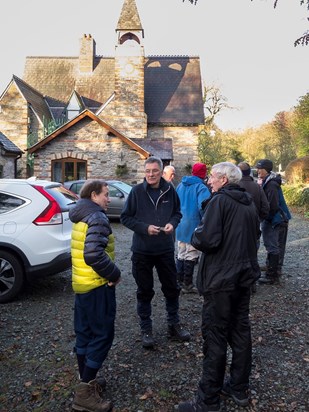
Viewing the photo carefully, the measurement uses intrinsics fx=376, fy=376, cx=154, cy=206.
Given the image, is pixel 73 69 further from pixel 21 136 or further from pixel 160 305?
pixel 160 305

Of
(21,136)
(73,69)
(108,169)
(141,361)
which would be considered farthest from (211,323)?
(73,69)

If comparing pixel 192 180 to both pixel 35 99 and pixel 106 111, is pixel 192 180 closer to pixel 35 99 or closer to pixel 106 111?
pixel 106 111

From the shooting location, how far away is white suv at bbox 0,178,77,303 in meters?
5.32

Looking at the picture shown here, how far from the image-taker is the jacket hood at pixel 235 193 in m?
2.95

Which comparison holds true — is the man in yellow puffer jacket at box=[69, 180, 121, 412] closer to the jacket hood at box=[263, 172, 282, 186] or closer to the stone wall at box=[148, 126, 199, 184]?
the jacket hood at box=[263, 172, 282, 186]

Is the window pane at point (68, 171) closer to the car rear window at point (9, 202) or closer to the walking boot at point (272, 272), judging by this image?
the car rear window at point (9, 202)

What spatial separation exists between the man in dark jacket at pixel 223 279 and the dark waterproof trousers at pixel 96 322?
746 millimetres

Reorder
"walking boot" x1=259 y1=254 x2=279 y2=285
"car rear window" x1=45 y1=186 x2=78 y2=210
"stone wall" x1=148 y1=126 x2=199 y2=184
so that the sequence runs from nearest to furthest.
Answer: "car rear window" x1=45 y1=186 x2=78 y2=210, "walking boot" x1=259 y1=254 x2=279 y2=285, "stone wall" x1=148 y1=126 x2=199 y2=184

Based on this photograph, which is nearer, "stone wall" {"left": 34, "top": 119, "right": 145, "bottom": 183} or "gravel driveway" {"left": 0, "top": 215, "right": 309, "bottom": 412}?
"gravel driveway" {"left": 0, "top": 215, "right": 309, "bottom": 412}

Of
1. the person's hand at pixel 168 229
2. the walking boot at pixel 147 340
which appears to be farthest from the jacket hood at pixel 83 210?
the walking boot at pixel 147 340

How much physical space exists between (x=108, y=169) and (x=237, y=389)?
1753 cm

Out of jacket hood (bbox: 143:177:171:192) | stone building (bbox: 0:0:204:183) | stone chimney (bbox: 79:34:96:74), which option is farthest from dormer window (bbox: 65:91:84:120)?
jacket hood (bbox: 143:177:171:192)

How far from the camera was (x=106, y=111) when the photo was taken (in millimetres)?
28547

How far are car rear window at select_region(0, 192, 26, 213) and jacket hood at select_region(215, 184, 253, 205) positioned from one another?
3461mm
